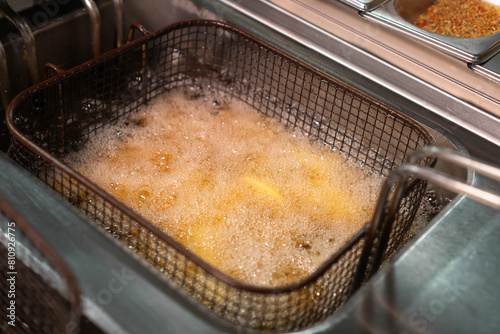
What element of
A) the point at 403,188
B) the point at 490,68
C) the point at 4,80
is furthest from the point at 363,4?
the point at 4,80

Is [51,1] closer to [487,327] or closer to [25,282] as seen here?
[25,282]

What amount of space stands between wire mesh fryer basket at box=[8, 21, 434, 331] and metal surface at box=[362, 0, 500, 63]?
0.20 metres

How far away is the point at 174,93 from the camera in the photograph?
1787 millimetres

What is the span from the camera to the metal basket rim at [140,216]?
0.98 meters

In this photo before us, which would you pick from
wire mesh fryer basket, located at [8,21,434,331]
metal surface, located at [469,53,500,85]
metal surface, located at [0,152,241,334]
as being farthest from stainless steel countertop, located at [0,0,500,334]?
metal surface, located at [469,53,500,85]

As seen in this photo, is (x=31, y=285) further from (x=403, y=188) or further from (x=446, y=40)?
(x=446, y=40)

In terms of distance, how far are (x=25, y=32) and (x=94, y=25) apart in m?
0.22

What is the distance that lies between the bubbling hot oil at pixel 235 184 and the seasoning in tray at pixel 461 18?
1.61 feet

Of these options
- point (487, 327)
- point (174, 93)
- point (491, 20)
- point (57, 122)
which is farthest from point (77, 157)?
point (491, 20)

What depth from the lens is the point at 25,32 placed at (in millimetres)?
1473

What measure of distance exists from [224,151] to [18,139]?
604mm

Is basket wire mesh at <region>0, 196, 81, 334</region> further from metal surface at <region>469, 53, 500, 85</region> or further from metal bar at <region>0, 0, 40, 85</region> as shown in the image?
metal surface at <region>469, 53, 500, 85</region>

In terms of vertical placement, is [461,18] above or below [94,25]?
above

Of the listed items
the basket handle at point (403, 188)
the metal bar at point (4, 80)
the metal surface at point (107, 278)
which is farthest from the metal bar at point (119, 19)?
the basket handle at point (403, 188)
